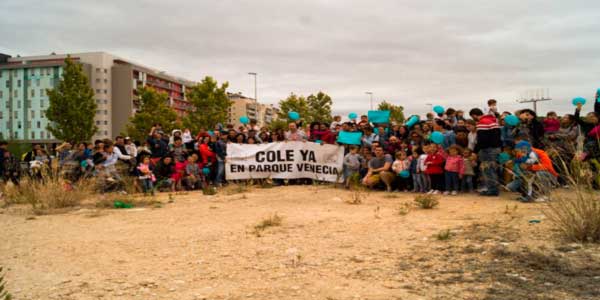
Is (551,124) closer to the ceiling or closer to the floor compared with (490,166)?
closer to the ceiling

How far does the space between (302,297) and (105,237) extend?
12.3 ft

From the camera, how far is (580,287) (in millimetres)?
3557

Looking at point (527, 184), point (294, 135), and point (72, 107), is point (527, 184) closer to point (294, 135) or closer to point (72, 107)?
point (294, 135)

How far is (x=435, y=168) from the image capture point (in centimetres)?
1059

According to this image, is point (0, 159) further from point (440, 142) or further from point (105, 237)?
point (440, 142)

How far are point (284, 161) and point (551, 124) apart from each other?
285 inches

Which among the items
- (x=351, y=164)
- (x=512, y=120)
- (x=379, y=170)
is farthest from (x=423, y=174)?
(x=512, y=120)

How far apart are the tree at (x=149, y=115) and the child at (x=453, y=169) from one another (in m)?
47.7

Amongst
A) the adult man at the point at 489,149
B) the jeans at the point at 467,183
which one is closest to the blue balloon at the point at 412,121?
the jeans at the point at 467,183

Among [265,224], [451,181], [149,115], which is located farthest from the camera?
[149,115]

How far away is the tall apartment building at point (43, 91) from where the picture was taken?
85562mm

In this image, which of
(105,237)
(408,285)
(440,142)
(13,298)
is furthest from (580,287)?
(440,142)

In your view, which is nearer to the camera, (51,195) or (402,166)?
(51,195)

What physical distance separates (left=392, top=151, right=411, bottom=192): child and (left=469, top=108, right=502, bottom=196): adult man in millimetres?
1853
